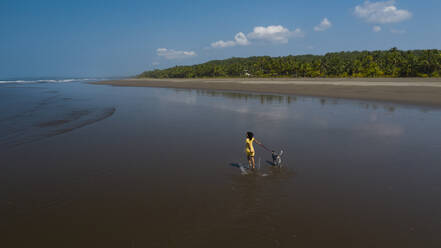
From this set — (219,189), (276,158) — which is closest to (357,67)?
(276,158)

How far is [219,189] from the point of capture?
8.23 metres

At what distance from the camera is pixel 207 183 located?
8695mm

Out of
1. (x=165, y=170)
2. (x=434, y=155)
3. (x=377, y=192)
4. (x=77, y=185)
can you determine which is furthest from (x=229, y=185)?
(x=434, y=155)

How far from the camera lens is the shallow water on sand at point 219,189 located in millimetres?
5887

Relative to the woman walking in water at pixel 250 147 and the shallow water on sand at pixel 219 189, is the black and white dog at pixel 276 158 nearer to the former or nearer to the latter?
the shallow water on sand at pixel 219 189

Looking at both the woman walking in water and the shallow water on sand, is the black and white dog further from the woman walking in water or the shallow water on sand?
the woman walking in water

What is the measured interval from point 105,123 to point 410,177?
63.9 ft

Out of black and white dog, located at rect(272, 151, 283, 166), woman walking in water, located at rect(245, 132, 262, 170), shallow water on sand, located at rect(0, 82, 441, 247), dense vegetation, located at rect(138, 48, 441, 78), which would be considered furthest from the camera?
dense vegetation, located at rect(138, 48, 441, 78)

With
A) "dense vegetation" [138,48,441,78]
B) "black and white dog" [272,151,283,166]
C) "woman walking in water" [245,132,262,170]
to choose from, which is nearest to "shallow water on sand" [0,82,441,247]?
"black and white dog" [272,151,283,166]

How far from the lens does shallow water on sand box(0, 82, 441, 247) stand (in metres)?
5.89

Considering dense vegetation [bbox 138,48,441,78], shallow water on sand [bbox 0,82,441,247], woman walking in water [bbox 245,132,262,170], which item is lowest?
shallow water on sand [bbox 0,82,441,247]

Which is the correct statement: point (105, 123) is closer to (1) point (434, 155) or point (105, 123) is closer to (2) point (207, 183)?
(2) point (207, 183)

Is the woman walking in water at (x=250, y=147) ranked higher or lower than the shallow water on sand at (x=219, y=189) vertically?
higher

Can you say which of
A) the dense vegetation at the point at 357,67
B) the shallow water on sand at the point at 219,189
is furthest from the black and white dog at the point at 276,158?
the dense vegetation at the point at 357,67
